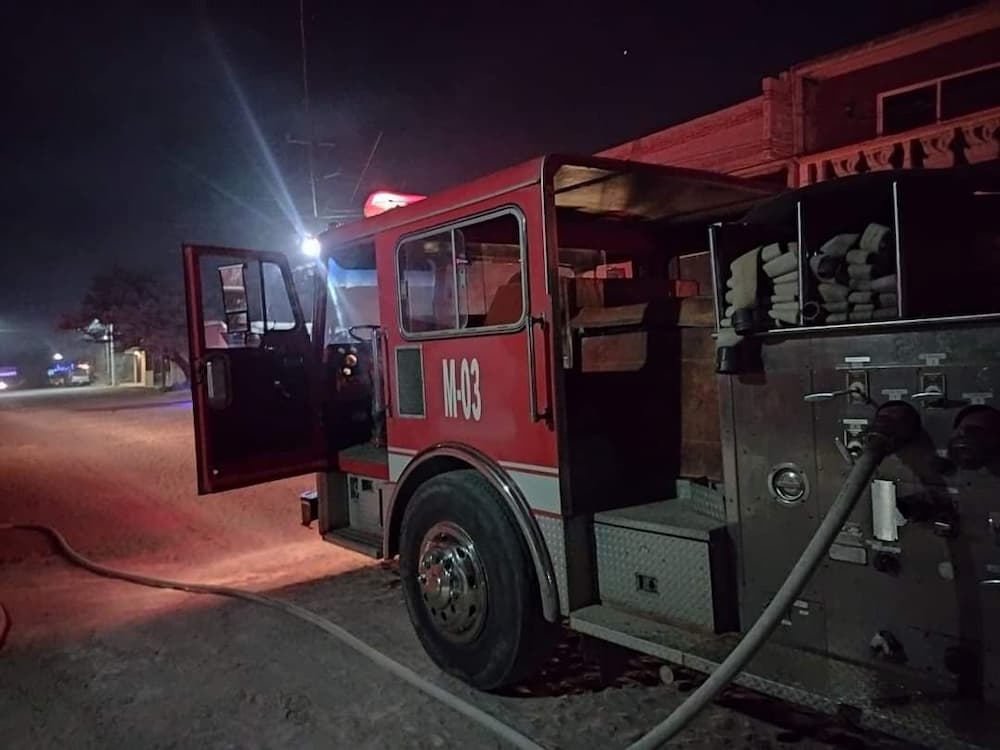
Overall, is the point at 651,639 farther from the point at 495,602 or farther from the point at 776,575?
the point at 495,602

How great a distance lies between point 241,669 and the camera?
190 inches

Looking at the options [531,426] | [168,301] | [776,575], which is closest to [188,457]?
[531,426]

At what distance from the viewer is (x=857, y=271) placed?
2.77 metres

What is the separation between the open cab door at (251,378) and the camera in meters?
5.48

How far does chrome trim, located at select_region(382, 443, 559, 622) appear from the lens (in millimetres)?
3779

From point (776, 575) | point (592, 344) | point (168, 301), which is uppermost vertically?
point (168, 301)

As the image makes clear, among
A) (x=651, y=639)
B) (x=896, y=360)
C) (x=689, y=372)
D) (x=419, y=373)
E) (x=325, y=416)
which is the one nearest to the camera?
(x=896, y=360)

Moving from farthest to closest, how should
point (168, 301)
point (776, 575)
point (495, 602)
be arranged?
point (168, 301), point (495, 602), point (776, 575)

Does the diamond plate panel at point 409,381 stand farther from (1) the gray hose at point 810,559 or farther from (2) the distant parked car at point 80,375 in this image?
(2) the distant parked car at point 80,375

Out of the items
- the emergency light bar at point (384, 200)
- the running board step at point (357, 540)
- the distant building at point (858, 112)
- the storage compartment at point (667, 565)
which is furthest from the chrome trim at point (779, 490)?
the emergency light bar at point (384, 200)

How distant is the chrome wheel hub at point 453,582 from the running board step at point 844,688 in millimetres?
937

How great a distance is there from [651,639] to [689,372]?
3.95 ft

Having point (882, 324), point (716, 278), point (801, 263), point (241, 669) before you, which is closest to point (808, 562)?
point (882, 324)

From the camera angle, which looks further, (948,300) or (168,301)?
(168,301)
